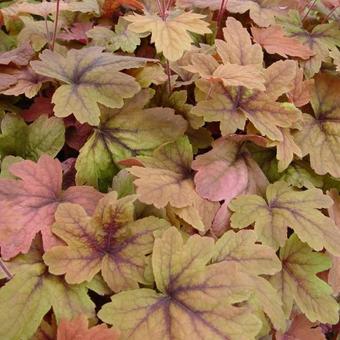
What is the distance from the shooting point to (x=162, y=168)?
1189 mm

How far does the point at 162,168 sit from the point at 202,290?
12.0 inches

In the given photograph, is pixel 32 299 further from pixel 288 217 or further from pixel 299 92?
pixel 299 92

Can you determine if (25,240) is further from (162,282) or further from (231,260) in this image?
(231,260)

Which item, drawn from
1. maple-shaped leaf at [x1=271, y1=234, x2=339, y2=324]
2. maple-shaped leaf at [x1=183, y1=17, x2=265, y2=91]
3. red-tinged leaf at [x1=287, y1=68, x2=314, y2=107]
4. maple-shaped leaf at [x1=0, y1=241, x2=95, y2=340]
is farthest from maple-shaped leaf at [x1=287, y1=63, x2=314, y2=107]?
maple-shaped leaf at [x1=0, y1=241, x2=95, y2=340]

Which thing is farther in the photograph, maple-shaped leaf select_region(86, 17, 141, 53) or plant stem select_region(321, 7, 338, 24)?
plant stem select_region(321, 7, 338, 24)

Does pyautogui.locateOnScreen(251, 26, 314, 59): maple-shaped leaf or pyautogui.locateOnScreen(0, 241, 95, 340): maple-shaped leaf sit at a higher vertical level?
pyautogui.locateOnScreen(251, 26, 314, 59): maple-shaped leaf

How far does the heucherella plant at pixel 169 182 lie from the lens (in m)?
0.98

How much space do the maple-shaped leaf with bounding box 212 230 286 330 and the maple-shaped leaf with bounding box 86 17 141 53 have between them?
545 mm

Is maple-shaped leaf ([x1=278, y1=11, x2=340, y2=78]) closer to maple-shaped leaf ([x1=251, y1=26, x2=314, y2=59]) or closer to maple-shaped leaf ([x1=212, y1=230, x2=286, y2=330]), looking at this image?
maple-shaped leaf ([x1=251, y1=26, x2=314, y2=59])

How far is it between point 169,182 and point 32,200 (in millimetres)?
262

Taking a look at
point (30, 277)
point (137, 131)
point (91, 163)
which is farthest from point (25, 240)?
point (137, 131)

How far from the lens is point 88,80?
1218 millimetres

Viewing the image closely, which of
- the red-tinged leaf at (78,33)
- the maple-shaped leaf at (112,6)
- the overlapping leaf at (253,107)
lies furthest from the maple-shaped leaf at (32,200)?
the maple-shaped leaf at (112,6)

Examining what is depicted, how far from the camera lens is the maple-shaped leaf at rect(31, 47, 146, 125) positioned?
1.16 meters
